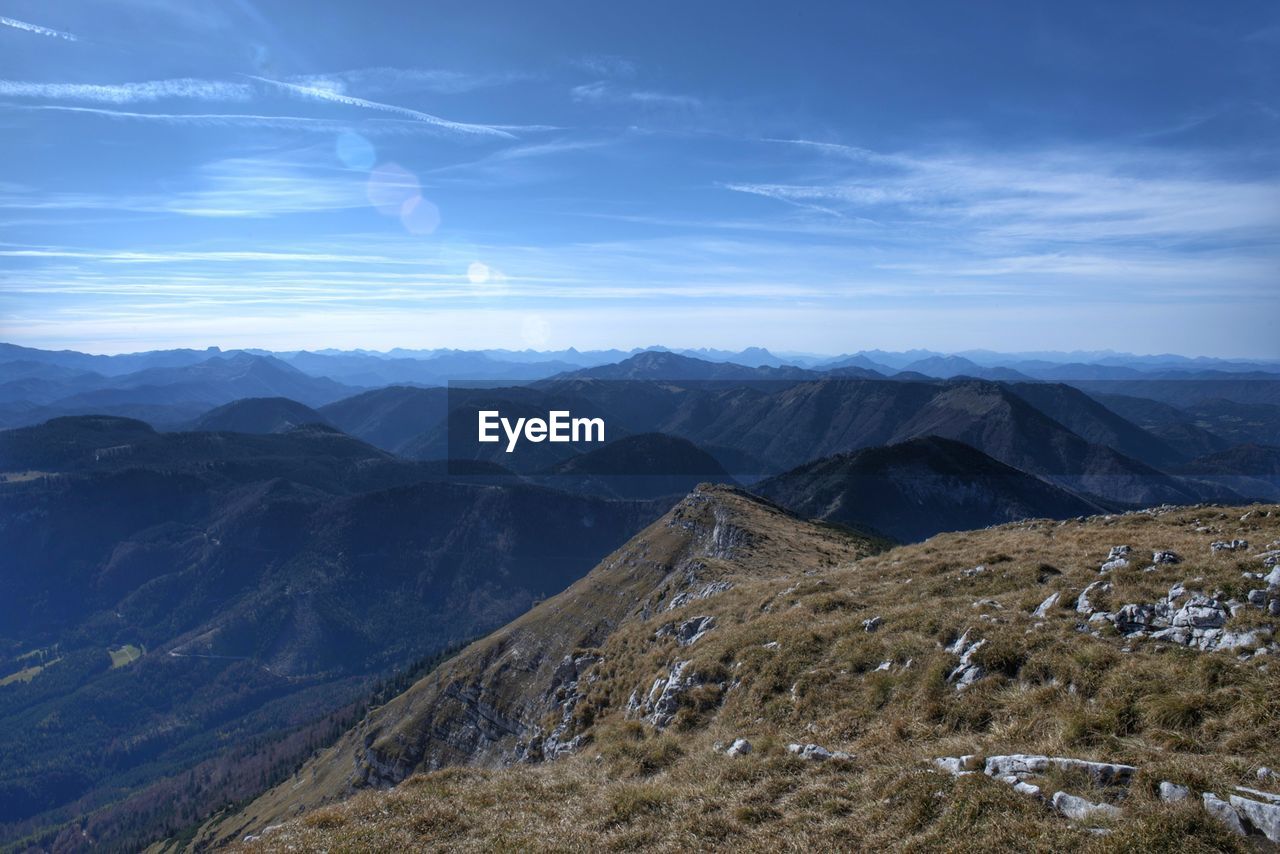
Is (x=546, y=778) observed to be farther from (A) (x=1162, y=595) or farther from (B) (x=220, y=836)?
(B) (x=220, y=836)

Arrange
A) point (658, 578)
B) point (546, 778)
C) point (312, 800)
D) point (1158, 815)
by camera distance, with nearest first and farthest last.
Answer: point (1158, 815), point (546, 778), point (658, 578), point (312, 800)

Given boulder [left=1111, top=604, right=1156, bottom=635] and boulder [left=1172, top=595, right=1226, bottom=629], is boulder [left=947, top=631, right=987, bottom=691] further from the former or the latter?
boulder [left=1172, top=595, right=1226, bottom=629]

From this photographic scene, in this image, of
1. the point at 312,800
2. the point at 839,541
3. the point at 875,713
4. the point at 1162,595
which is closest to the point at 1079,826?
the point at 875,713

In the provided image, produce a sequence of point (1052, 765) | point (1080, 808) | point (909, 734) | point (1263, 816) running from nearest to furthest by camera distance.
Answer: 1. point (1263, 816)
2. point (1080, 808)
3. point (1052, 765)
4. point (909, 734)

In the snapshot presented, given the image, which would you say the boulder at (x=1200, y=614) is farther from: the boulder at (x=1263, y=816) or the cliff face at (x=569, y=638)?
the cliff face at (x=569, y=638)

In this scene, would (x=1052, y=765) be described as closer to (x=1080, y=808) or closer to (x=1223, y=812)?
(x=1080, y=808)

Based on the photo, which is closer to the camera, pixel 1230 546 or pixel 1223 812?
pixel 1223 812

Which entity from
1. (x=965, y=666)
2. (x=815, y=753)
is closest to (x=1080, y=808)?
(x=815, y=753)
